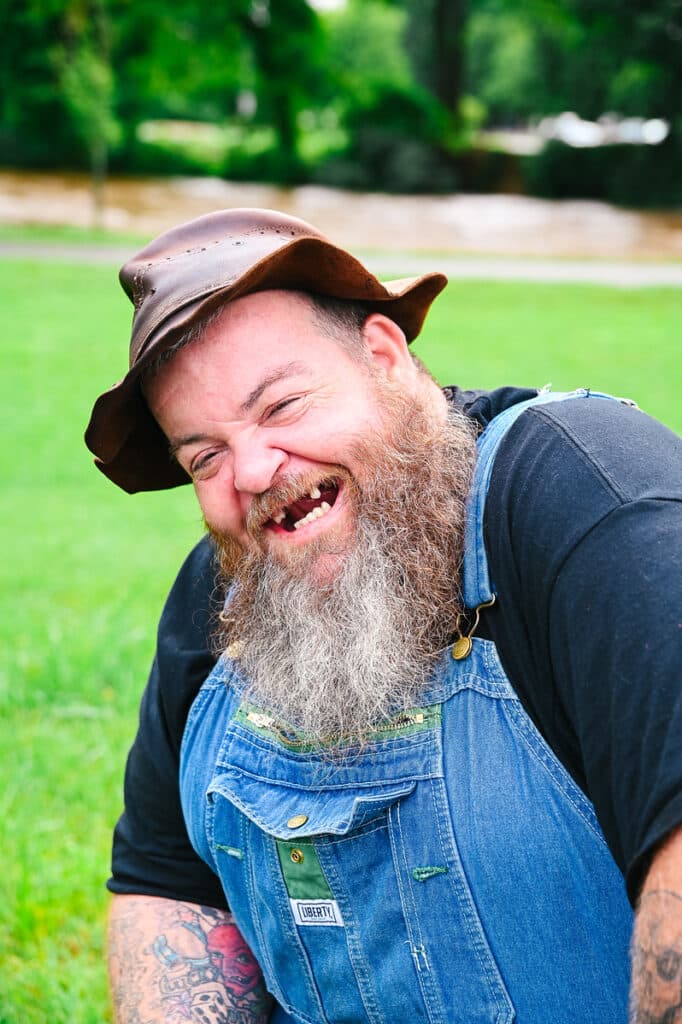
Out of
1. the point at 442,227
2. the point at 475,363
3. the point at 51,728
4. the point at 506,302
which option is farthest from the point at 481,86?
the point at 51,728

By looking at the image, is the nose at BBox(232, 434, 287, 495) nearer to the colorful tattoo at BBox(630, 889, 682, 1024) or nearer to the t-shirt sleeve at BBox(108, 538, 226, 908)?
the t-shirt sleeve at BBox(108, 538, 226, 908)

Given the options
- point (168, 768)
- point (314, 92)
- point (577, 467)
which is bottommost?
point (168, 768)

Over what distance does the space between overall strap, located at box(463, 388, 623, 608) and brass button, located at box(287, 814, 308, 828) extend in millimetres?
450

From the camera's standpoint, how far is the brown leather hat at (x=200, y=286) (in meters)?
2.04

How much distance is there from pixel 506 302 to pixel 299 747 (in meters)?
14.1

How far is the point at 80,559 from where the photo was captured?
632 centimetres

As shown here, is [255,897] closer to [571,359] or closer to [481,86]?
[571,359]

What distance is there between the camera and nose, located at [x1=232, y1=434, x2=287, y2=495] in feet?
6.72

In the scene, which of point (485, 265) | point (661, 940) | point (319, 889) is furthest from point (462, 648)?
point (485, 265)

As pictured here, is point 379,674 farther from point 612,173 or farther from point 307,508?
point 612,173

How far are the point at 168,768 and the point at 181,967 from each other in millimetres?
386

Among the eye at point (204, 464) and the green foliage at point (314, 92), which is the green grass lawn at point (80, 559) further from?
the green foliage at point (314, 92)

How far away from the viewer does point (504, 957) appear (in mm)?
1781

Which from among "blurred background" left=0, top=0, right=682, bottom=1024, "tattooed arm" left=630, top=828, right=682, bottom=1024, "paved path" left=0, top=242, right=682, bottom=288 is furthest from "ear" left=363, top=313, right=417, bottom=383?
"paved path" left=0, top=242, right=682, bottom=288
